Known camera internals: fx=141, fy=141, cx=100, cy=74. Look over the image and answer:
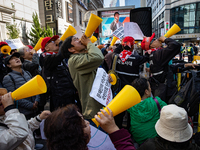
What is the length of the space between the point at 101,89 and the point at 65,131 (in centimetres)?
109

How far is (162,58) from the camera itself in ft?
9.53

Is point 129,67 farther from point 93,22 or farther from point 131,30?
point 93,22

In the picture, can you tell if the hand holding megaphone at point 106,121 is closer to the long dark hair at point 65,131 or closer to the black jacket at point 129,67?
the long dark hair at point 65,131

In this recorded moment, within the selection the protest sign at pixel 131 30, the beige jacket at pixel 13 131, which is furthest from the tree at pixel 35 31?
the beige jacket at pixel 13 131

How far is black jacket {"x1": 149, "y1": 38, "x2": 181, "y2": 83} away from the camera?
9.16 ft

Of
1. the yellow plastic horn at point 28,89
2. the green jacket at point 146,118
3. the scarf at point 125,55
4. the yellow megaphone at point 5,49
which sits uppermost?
the yellow megaphone at point 5,49

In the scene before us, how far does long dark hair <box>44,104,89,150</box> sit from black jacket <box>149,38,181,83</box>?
2498 millimetres

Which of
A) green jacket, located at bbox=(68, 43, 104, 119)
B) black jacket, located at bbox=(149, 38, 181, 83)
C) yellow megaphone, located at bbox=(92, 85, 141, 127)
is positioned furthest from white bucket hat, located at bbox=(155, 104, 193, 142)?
black jacket, located at bbox=(149, 38, 181, 83)

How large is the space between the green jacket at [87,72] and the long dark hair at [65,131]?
938 millimetres

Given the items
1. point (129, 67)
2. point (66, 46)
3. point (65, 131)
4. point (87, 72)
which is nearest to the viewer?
point (65, 131)

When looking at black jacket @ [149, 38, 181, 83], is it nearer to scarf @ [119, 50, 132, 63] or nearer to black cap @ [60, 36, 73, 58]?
scarf @ [119, 50, 132, 63]

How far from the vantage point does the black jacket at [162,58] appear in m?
2.79

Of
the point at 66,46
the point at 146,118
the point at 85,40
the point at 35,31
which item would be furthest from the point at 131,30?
the point at 35,31

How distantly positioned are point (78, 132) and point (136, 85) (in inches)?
59.5
